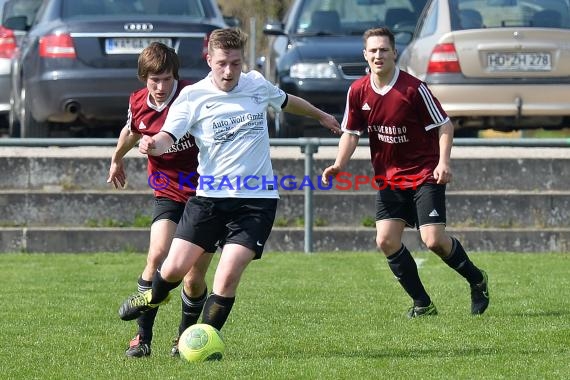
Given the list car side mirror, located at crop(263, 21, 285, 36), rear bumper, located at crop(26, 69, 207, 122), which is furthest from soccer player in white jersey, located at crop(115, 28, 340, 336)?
car side mirror, located at crop(263, 21, 285, 36)

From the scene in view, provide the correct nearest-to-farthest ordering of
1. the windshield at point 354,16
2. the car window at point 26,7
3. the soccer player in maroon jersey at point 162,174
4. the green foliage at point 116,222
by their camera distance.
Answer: the soccer player in maroon jersey at point 162,174, the green foliage at point 116,222, the windshield at point 354,16, the car window at point 26,7

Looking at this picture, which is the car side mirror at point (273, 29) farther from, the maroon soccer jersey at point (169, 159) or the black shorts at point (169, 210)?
the black shorts at point (169, 210)

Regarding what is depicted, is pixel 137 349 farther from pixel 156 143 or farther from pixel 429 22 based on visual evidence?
pixel 429 22

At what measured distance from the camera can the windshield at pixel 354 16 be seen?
1625cm

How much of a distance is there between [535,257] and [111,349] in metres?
5.85

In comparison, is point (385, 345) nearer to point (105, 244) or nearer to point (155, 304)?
point (155, 304)

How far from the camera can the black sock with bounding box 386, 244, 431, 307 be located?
30.4 feet

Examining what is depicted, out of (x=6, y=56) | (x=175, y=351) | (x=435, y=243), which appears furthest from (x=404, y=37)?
(x=175, y=351)

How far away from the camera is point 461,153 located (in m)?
14.3

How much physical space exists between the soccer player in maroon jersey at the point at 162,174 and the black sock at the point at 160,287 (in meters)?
0.22

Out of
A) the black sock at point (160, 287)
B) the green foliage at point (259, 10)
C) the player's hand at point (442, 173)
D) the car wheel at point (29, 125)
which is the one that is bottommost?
the green foliage at point (259, 10)

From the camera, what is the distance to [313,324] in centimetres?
893

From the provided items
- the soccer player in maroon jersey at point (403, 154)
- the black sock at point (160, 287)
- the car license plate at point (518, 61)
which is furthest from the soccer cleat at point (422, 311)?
the car license plate at point (518, 61)

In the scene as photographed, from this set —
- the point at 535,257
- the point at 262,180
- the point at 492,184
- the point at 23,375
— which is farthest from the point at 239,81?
the point at 492,184
